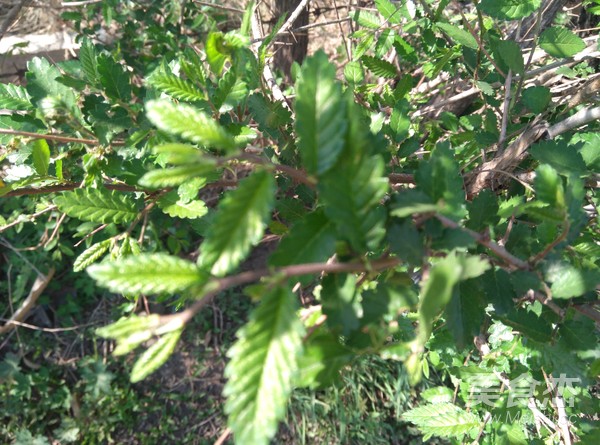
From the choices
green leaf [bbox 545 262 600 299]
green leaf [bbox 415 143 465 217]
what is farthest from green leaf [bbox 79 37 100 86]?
green leaf [bbox 545 262 600 299]

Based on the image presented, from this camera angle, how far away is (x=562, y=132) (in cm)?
115

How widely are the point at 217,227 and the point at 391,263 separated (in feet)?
0.81

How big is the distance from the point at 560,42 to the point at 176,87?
887mm

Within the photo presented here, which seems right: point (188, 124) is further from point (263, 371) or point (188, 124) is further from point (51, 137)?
point (51, 137)

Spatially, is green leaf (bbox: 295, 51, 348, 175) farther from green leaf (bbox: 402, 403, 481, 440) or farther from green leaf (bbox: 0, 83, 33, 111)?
green leaf (bbox: 402, 403, 481, 440)

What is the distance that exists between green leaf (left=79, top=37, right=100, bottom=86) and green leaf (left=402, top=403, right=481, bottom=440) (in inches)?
49.1

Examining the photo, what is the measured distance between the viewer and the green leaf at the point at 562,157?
3.18 feet

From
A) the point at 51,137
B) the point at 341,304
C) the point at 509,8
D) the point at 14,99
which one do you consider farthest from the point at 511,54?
the point at 14,99

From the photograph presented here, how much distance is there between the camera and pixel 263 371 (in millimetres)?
512

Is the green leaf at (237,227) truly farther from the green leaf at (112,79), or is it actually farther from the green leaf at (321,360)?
the green leaf at (112,79)

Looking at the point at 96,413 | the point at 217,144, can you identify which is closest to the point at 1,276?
the point at 96,413

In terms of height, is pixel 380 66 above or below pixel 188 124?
below

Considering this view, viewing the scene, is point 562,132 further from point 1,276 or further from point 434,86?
point 1,276

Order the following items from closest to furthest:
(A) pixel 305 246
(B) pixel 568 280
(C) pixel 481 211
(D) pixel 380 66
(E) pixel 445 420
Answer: (A) pixel 305 246, (B) pixel 568 280, (C) pixel 481 211, (E) pixel 445 420, (D) pixel 380 66
